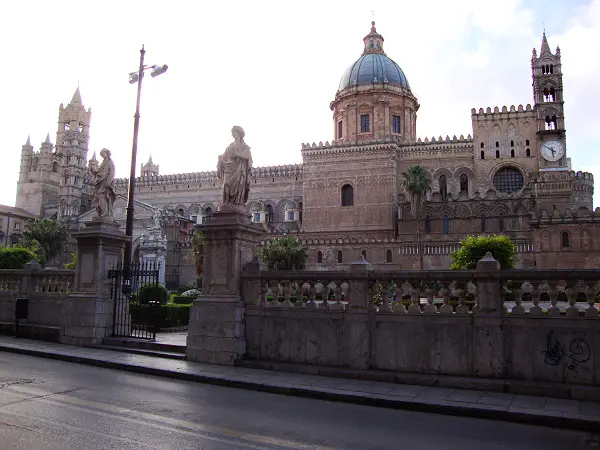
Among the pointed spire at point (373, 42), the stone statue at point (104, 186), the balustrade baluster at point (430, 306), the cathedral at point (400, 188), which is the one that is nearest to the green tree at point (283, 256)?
the cathedral at point (400, 188)

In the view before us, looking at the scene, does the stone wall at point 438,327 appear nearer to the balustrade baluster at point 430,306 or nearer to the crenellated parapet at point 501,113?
the balustrade baluster at point 430,306

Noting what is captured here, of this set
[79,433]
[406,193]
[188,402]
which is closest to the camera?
[79,433]

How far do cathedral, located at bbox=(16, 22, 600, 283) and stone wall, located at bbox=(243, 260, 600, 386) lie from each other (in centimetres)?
3059

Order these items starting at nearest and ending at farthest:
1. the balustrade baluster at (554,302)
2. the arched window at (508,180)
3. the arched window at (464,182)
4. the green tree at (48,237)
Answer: the balustrade baluster at (554,302) → the arched window at (508,180) → the arched window at (464,182) → the green tree at (48,237)

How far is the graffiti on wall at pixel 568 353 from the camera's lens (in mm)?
7410

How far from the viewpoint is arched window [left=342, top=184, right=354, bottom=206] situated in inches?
2007

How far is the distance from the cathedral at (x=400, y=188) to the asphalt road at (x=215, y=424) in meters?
32.8

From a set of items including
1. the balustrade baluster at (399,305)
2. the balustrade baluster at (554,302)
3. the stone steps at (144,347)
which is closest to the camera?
the balustrade baluster at (554,302)

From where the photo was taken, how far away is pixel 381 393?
7.56 meters

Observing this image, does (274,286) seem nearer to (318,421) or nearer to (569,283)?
(318,421)

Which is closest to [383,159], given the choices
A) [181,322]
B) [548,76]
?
[548,76]

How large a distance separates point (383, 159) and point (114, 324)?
134 feet

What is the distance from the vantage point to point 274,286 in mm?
9789

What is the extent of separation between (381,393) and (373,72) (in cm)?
5167
